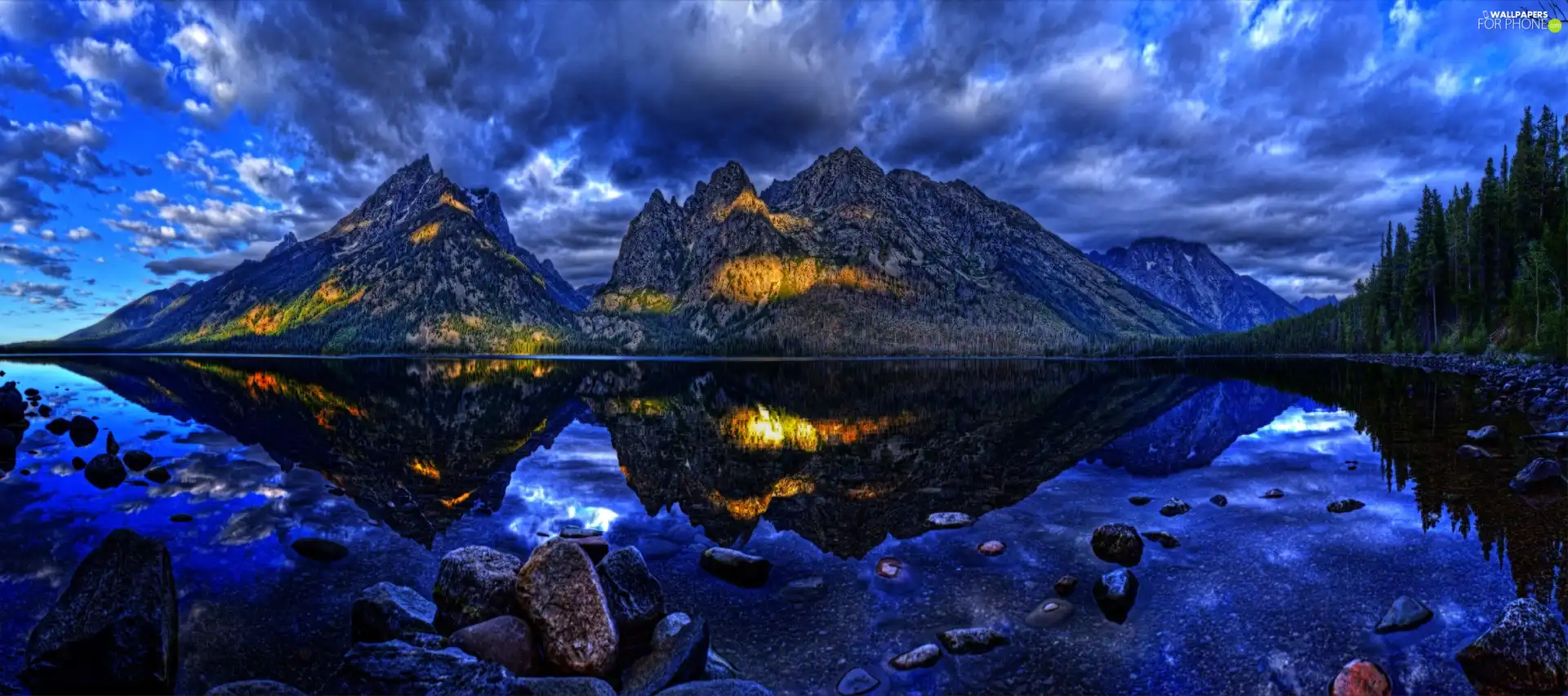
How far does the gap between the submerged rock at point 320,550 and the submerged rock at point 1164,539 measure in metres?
23.7

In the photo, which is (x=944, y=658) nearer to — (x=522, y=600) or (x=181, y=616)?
(x=522, y=600)

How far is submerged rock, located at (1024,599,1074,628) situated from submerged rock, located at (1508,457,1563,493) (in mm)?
21149

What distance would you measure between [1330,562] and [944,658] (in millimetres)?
12450

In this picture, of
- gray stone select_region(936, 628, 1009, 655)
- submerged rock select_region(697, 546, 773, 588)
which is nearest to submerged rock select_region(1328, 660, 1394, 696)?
gray stone select_region(936, 628, 1009, 655)

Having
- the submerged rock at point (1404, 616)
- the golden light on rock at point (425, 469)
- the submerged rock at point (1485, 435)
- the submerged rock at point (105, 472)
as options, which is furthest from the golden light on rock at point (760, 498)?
the submerged rock at point (1485, 435)

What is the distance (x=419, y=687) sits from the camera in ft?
34.7

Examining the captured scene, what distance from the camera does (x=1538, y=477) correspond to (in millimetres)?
23734

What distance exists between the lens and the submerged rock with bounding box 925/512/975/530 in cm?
2158

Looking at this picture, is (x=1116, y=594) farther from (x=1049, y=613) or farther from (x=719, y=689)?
(x=719, y=689)

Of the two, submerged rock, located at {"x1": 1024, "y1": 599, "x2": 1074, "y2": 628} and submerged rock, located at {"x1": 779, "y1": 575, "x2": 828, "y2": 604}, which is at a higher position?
submerged rock, located at {"x1": 1024, "y1": 599, "x2": 1074, "y2": 628}

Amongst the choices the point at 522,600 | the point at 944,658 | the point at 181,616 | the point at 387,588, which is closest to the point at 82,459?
→ the point at 181,616

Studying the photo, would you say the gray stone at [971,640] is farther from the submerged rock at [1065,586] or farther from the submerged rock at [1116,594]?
the submerged rock at [1065,586]

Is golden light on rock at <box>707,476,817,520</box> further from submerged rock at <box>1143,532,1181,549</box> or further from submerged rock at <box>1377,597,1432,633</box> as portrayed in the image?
submerged rock at <box>1377,597,1432,633</box>

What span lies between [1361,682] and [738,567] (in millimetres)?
12529
